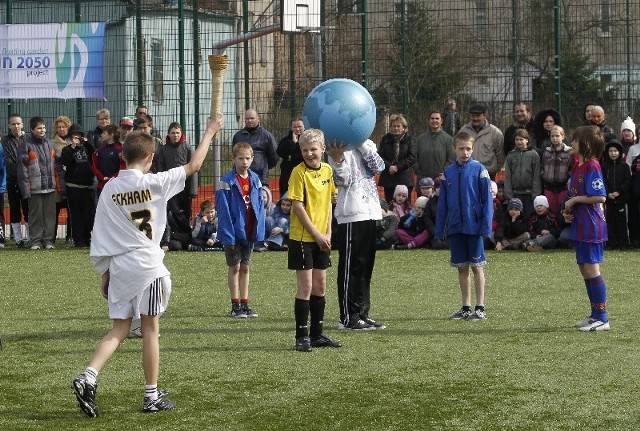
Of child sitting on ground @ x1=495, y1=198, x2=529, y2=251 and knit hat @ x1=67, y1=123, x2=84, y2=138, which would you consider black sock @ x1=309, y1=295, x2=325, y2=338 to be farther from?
knit hat @ x1=67, y1=123, x2=84, y2=138

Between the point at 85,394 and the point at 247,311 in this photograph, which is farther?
the point at 247,311

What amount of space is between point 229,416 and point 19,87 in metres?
14.2

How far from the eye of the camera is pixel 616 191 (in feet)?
54.8

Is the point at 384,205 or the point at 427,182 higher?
the point at 427,182

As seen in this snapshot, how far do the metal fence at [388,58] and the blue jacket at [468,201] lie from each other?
7.74 m

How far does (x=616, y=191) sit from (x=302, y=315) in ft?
27.5

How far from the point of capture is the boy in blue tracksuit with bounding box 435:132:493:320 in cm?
1106

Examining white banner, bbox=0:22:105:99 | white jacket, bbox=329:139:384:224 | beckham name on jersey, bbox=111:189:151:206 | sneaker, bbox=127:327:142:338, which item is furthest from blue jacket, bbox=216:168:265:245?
white banner, bbox=0:22:105:99

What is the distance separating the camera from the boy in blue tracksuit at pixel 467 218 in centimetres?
1106

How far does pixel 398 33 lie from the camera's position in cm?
1925

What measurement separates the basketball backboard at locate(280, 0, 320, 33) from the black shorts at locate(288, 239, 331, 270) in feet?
32.3

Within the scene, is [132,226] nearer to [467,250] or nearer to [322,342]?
[322,342]

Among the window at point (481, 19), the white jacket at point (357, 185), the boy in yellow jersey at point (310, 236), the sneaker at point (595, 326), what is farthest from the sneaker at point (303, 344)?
the window at point (481, 19)

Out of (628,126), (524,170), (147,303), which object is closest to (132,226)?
(147,303)
